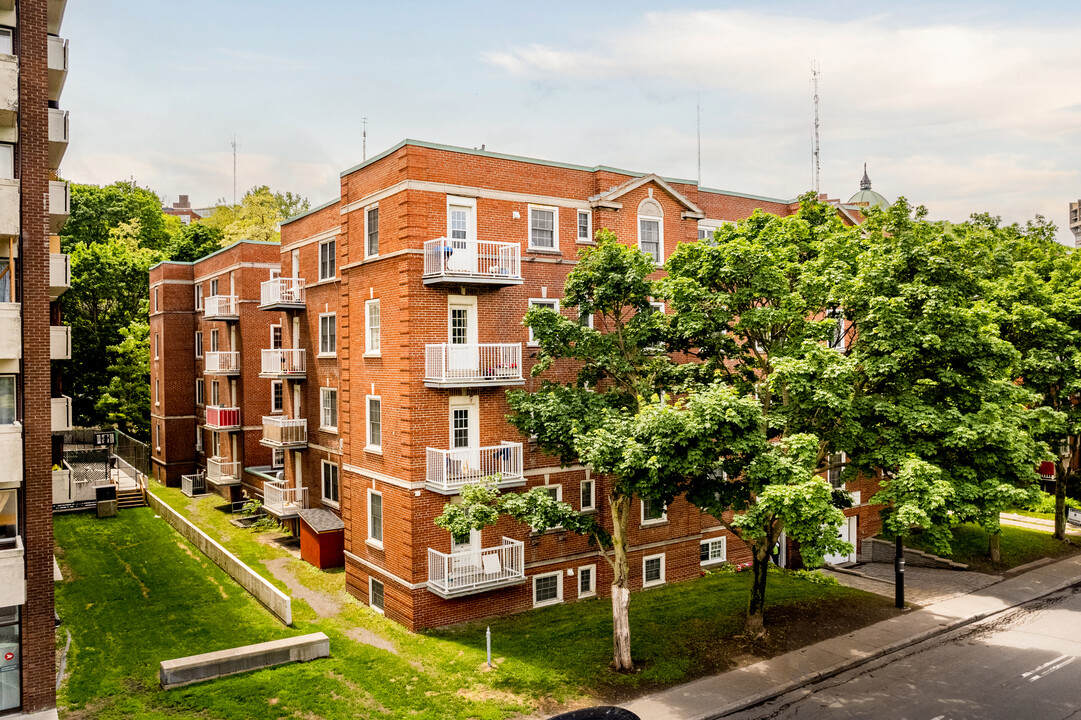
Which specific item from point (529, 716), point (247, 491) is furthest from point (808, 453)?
point (247, 491)

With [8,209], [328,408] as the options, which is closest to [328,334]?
[328,408]

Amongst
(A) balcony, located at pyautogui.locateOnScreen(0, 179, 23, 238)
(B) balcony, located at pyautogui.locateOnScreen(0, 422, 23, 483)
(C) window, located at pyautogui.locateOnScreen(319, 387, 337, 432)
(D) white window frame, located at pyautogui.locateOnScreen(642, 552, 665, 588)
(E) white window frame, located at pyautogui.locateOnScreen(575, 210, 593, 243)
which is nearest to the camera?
(B) balcony, located at pyautogui.locateOnScreen(0, 422, 23, 483)

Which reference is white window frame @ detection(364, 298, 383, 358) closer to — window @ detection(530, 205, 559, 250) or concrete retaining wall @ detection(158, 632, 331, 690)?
window @ detection(530, 205, 559, 250)

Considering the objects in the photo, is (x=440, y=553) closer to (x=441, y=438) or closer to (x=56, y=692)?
(x=441, y=438)

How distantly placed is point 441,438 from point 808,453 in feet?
34.3

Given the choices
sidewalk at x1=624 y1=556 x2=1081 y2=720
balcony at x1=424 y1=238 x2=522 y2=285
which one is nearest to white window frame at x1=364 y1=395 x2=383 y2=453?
balcony at x1=424 y1=238 x2=522 y2=285

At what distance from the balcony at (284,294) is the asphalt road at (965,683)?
73.3 feet

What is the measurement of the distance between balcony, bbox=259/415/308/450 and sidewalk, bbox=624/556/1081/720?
18829 mm

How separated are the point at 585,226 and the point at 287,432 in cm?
1524

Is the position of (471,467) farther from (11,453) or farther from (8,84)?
A: (8,84)

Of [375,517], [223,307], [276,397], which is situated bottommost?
[375,517]

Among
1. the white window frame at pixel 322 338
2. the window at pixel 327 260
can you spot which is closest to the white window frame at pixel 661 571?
the white window frame at pixel 322 338

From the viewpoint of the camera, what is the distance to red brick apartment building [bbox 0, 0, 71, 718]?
16.0 meters

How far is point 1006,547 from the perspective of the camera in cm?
3353
